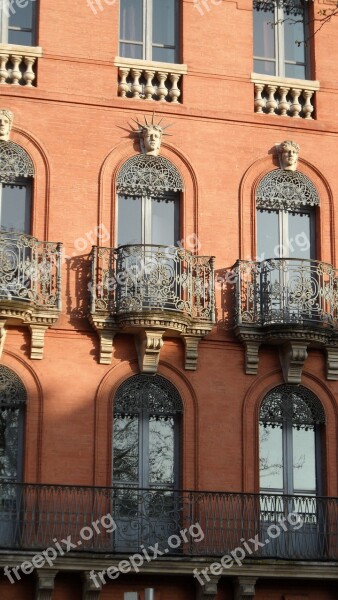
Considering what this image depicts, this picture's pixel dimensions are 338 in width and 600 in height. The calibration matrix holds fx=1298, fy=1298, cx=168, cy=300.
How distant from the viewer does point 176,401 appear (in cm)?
2258

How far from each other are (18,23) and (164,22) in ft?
9.19

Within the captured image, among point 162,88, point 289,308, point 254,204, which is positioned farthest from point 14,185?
point 289,308

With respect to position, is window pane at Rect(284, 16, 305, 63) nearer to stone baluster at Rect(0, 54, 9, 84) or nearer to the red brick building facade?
the red brick building facade

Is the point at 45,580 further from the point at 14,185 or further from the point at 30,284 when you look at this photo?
the point at 14,185

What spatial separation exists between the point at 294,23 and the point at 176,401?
793cm

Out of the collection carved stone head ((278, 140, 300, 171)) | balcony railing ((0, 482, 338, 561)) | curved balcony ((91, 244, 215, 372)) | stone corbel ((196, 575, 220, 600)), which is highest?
carved stone head ((278, 140, 300, 171))

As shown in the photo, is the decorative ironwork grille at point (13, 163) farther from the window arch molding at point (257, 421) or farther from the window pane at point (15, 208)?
the window arch molding at point (257, 421)

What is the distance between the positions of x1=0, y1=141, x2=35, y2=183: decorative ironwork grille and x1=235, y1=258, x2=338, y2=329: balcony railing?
13.5 feet

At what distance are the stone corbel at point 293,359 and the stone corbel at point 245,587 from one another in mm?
3679

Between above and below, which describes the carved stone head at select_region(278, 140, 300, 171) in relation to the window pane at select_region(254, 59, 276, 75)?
below

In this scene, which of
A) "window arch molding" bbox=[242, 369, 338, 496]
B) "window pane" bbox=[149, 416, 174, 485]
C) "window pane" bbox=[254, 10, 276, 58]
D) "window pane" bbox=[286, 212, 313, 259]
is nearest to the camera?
"window pane" bbox=[149, 416, 174, 485]

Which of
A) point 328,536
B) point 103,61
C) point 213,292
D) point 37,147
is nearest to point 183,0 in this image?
point 103,61

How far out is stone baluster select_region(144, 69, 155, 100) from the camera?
23.8 m

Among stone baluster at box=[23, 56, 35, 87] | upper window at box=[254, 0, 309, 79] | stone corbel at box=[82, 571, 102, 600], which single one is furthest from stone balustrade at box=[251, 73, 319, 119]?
stone corbel at box=[82, 571, 102, 600]
